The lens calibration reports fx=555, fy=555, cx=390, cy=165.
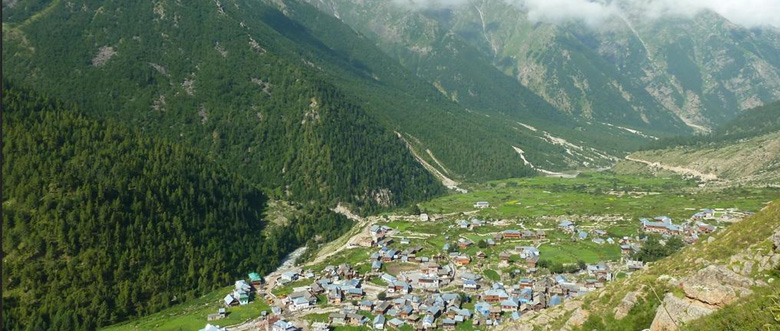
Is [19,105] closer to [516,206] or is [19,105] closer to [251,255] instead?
[251,255]

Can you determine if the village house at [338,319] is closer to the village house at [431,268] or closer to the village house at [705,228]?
the village house at [431,268]

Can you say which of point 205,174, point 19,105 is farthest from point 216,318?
point 19,105

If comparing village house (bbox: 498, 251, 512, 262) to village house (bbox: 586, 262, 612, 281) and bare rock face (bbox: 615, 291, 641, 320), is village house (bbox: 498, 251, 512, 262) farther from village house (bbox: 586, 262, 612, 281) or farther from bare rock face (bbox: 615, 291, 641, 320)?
bare rock face (bbox: 615, 291, 641, 320)

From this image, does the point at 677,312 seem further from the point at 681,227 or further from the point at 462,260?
the point at 681,227

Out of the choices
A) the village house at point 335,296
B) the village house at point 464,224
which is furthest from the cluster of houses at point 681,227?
the village house at point 335,296

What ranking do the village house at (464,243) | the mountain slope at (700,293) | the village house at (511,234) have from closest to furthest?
the mountain slope at (700,293)
the village house at (464,243)
the village house at (511,234)
